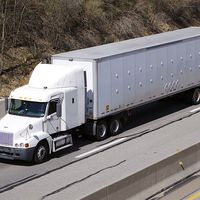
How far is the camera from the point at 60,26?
111ft

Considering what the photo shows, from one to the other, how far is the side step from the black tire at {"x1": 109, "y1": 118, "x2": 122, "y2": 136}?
8.54ft

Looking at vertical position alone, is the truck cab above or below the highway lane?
above

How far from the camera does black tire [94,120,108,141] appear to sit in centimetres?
2100

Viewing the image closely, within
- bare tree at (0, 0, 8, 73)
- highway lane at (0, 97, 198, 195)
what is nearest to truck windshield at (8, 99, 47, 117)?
highway lane at (0, 97, 198, 195)

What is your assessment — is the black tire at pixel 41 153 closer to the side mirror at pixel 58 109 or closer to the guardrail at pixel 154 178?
the side mirror at pixel 58 109

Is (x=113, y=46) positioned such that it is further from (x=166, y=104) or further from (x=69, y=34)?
(x=69, y=34)

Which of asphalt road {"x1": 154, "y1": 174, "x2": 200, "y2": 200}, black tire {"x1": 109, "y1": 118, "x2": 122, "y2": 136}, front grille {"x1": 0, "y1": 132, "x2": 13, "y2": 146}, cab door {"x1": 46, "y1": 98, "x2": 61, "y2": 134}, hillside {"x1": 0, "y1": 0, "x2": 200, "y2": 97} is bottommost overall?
black tire {"x1": 109, "y1": 118, "x2": 122, "y2": 136}

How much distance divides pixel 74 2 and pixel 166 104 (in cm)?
1078

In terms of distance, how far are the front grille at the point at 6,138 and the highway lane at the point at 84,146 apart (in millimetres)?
817

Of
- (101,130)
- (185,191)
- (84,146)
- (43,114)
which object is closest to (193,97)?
(101,130)

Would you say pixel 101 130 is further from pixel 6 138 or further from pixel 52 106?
pixel 6 138

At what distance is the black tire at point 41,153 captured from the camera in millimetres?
18250

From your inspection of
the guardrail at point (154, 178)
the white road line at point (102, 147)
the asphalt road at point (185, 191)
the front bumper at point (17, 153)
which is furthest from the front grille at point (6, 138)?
the asphalt road at point (185, 191)

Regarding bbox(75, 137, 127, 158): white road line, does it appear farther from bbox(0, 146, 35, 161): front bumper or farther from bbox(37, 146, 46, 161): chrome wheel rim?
bbox(0, 146, 35, 161): front bumper
